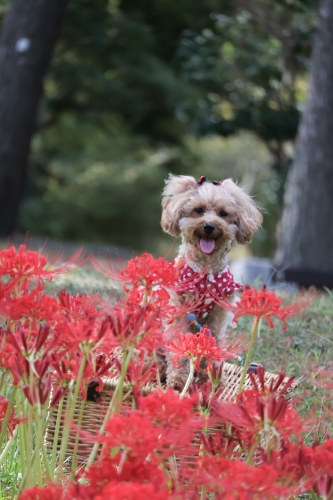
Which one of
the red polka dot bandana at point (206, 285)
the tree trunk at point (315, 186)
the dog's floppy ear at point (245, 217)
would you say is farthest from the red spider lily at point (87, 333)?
the tree trunk at point (315, 186)

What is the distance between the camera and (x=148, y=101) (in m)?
15.2

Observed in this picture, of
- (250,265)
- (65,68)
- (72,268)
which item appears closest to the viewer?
(72,268)

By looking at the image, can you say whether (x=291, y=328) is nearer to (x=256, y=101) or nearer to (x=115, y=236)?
(x=256, y=101)

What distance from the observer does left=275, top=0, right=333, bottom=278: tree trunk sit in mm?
7918

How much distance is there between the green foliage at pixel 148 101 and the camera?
438 inches

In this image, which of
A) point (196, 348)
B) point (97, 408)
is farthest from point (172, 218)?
point (196, 348)

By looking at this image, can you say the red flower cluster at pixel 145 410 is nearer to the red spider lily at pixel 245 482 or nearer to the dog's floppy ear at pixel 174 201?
the red spider lily at pixel 245 482

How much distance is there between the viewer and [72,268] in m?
1.81

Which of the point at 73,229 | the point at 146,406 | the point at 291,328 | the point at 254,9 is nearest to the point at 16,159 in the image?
the point at 254,9

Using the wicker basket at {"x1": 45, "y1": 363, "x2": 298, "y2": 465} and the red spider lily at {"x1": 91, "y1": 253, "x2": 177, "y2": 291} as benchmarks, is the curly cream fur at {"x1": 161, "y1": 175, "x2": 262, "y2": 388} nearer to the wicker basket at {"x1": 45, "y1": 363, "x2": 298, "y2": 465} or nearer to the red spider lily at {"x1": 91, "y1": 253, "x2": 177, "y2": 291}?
the wicker basket at {"x1": 45, "y1": 363, "x2": 298, "y2": 465}

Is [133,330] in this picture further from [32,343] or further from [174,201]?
[174,201]

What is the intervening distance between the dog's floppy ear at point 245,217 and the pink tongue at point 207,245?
237mm

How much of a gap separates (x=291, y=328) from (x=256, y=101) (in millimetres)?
7423

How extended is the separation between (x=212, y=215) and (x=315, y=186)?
14.7 feet
